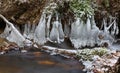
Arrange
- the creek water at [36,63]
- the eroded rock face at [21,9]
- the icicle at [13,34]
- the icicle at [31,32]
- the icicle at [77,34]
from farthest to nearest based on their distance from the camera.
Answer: the eroded rock face at [21,9], the icicle at [31,32], the icicle at [77,34], the icicle at [13,34], the creek water at [36,63]

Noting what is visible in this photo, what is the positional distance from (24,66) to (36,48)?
2393mm

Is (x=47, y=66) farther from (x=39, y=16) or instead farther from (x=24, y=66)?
(x=39, y=16)

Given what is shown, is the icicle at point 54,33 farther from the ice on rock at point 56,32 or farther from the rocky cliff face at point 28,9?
the rocky cliff face at point 28,9

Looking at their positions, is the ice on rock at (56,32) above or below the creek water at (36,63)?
above

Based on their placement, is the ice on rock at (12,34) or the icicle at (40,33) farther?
the icicle at (40,33)

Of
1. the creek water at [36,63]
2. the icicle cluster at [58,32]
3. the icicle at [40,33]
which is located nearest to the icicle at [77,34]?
the icicle cluster at [58,32]

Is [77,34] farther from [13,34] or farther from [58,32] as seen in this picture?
[13,34]

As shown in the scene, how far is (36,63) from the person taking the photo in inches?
430

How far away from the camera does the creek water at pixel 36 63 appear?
400 inches

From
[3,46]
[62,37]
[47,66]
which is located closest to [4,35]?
[3,46]

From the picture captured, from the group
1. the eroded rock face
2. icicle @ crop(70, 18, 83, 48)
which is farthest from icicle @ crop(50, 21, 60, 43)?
the eroded rock face

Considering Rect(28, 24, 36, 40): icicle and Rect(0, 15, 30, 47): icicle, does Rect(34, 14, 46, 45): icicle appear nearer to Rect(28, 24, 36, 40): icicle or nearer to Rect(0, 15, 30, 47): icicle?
Rect(28, 24, 36, 40): icicle

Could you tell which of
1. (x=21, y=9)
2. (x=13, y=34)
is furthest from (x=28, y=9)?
(x=13, y=34)

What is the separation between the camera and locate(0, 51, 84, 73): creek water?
33.3 ft
